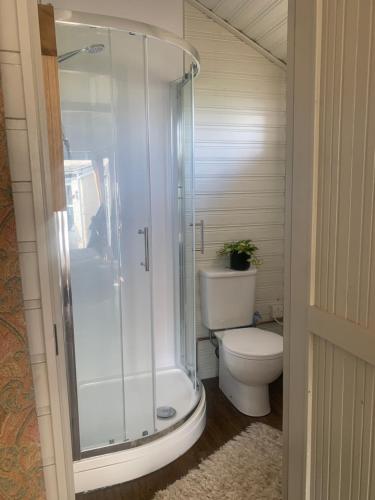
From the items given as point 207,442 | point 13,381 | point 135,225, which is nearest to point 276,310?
point 207,442

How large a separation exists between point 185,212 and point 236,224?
43 centimetres

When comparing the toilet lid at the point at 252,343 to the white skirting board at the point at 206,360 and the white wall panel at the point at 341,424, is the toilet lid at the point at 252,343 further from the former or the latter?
the white wall panel at the point at 341,424

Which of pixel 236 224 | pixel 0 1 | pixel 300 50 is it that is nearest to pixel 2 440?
pixel 0 1

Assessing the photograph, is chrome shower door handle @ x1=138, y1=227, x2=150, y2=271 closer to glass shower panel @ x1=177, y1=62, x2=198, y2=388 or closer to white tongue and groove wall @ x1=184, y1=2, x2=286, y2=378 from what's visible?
glass shower panel @ x1=177, y1=62, x2=198, y2=388

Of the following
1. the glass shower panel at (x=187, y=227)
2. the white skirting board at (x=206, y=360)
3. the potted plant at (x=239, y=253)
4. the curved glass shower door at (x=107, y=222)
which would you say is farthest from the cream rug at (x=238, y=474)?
the potted plant at (x=239, y=253)

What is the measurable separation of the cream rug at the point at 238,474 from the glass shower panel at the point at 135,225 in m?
0.34

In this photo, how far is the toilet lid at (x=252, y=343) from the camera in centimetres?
227

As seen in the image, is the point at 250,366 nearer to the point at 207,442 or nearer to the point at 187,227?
the point at 207,442

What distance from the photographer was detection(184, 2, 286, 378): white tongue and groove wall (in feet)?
8.41

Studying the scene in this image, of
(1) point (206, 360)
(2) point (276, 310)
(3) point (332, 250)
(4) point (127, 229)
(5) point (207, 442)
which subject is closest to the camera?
(3) point (332, 250)

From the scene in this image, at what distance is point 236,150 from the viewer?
271cm

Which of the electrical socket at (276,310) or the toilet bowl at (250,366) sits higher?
the electrical socket at (276,310)

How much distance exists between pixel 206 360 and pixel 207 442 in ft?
2.45

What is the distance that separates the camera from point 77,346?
2.26 meters
